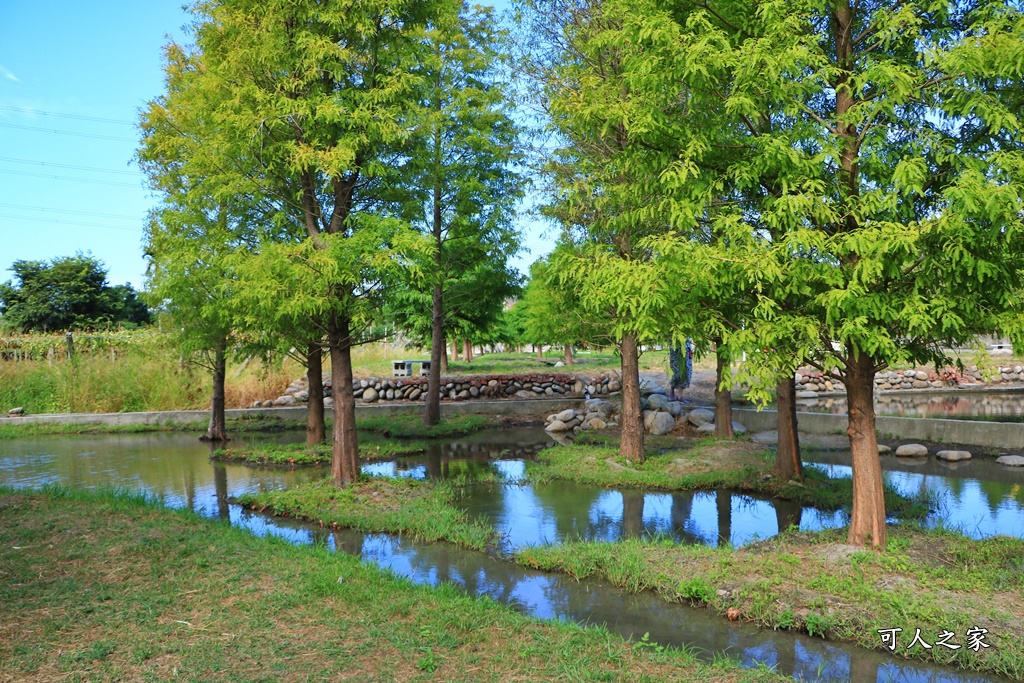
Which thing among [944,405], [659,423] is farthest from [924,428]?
[944,405]

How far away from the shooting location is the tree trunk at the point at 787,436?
9.58 metres

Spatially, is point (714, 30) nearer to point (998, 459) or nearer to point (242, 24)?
point (242, 24)

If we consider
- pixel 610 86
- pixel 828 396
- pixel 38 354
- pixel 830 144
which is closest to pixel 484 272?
pixel 610 86

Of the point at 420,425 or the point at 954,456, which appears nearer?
the point at 954,456

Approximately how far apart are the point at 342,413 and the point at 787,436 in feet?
20.7

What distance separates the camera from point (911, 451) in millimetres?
12148

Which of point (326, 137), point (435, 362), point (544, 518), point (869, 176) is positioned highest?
point (326, 137)

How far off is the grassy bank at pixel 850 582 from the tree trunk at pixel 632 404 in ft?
14.7

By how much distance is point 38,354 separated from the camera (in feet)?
68.6

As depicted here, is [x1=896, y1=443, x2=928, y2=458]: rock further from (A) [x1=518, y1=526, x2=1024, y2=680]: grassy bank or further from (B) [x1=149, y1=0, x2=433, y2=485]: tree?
(B) [x1=149, y1=0, x2=433, y2=485]: tree

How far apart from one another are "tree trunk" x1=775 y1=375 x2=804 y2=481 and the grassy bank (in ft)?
9.18

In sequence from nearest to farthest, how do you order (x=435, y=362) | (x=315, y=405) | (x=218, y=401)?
(x=315, y=405), (x=218, y=401), (x=435, y=362)

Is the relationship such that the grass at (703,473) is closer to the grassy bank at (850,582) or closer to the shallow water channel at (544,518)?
the shallow water channel at (544,518)

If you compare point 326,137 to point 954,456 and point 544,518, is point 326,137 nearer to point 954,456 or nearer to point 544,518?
point 544,518
